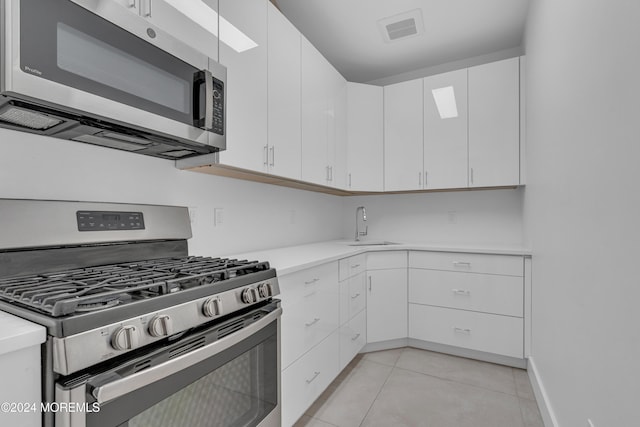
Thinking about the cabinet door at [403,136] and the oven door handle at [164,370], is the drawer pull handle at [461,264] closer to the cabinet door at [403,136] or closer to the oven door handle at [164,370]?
the cabinet door at [403,136]

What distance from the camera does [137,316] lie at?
795mm

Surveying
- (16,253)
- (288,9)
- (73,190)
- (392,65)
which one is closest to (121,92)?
(73,190)

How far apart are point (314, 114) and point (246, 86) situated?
2.55 ft

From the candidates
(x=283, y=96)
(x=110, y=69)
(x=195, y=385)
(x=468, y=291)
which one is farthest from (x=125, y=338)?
(x=468, y=291)

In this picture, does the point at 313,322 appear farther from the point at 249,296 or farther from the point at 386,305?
the point at 386,305

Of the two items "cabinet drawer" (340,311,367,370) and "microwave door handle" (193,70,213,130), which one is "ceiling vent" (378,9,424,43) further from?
"cabinet drawer" (340,311,367,370)

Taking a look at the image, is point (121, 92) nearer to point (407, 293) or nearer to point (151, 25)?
point (151, 25)

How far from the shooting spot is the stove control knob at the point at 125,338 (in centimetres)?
73

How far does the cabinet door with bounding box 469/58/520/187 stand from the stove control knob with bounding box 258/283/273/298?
2.15m

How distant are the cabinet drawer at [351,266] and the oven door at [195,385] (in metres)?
0.87

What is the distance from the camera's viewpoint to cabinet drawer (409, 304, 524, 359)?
236 cm

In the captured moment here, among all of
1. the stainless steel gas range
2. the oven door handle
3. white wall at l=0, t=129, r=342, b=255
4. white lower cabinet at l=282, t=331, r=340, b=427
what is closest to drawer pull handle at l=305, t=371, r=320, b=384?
white lower cabinet at l=282, t=331, r=340, b=427

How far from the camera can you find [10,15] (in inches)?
32.1

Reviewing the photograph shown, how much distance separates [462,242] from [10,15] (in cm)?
320
